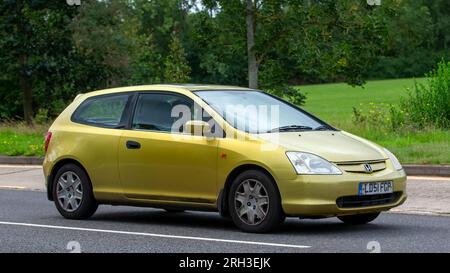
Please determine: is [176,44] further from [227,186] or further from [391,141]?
[227,186]

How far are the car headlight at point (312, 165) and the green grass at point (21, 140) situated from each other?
40.6ft

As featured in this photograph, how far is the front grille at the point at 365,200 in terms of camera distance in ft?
32.4

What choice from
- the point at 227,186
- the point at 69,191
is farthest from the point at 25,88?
the point at 227,186

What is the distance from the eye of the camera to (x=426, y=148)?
1772 cm

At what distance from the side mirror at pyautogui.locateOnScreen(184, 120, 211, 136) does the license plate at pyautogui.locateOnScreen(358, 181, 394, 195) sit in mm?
1716

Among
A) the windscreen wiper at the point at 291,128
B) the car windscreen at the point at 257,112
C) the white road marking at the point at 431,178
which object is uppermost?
the car windscreen at the point at 257,112

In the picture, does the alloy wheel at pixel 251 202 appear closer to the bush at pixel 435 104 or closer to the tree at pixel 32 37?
the bush at pixel 435 104

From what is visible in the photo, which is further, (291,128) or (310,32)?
(310,32)

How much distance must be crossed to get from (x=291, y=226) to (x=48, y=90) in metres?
26.4

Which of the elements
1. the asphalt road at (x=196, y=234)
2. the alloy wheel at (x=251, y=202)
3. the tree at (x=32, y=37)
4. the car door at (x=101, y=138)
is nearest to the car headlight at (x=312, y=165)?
the alloy wheel at (x=251, y=202)

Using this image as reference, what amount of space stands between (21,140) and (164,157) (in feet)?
47.1

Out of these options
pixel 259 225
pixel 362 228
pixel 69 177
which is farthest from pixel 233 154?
pixel 69 177

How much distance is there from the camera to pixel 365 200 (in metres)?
10.0

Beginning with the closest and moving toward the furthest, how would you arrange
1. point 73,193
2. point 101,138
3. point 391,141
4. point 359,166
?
1. point 359,166
2. point 101,138
3. point 73,193
4. point 391,141
